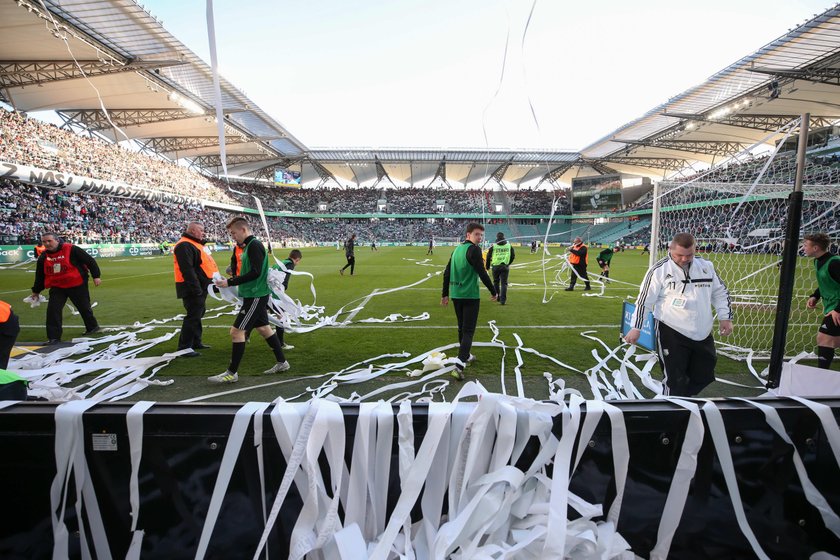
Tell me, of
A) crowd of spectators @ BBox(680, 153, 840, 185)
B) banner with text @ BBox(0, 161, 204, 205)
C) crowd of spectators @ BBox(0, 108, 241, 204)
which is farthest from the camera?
crowd of spectators @ BBox(0, 108, 241, 204)

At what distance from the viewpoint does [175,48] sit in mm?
23297

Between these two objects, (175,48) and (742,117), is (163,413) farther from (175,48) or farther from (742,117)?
(742,117)

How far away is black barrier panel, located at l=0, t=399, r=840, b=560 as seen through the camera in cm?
138

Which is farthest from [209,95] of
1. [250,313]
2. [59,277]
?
[250,313]

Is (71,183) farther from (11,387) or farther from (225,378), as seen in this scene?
(11,387)

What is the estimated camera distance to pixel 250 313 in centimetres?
486

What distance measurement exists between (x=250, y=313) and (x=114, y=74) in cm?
3133

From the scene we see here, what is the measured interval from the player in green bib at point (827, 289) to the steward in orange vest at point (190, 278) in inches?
315

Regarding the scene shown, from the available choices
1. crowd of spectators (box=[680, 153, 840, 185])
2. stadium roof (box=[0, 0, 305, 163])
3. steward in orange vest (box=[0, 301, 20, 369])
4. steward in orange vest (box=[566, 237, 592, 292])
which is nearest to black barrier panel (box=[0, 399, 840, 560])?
steward in orange vest (box=[0, 301, 20, 369])

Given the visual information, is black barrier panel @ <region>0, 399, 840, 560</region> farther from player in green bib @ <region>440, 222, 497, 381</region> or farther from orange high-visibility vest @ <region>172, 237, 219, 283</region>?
orange high-visibility vest @ <region>172, 237, 219, 283</region>

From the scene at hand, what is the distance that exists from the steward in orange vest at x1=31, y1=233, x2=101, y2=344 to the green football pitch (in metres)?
0.68

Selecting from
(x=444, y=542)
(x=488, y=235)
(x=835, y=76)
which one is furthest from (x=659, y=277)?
(x=488, y=235)

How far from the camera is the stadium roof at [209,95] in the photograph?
20109mm

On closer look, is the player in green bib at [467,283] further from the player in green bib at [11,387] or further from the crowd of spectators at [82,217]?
the crowd of spectators at [82,217]
